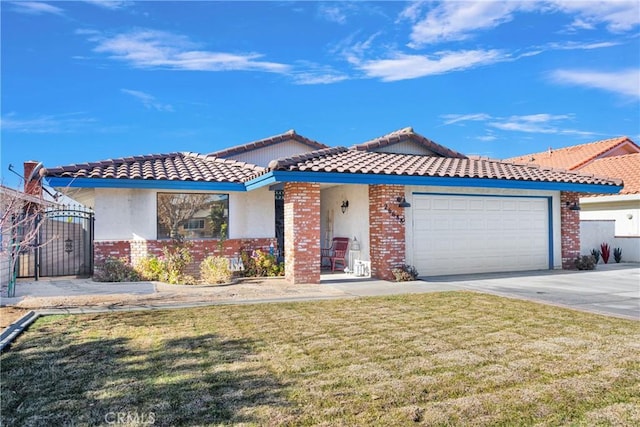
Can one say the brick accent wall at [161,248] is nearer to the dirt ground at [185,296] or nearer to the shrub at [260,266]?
the shrub at [260,266]

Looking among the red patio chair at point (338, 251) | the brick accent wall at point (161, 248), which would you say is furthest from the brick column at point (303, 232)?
the red patio chair at point (338, 251)

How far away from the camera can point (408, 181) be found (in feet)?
40.8

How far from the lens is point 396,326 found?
7.07 m

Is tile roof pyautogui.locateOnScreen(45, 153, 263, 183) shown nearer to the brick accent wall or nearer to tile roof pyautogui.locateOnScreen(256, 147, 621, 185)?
tile roof pyautogui.locateOnScreen(256, 147, 621, 185)

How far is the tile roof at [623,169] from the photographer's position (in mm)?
19641

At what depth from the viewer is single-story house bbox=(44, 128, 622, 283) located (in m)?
12.1

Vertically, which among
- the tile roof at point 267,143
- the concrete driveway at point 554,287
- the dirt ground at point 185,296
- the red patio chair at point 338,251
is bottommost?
the concrete driveway at point 554,287

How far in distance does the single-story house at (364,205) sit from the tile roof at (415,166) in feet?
0.16

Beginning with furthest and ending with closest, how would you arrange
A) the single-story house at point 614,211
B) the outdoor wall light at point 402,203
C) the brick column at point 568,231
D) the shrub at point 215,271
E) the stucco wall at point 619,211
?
the stucco wall at point 619,211, the single-story house at point 614,211, the brick column at point 568,231, the outdoor wall light at point 402,203, the shrub at point 215,271

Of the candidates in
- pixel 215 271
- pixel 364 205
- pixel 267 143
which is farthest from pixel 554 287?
pixel 267 143

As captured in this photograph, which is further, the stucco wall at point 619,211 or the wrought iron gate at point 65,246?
the stucco wall at point 619,211

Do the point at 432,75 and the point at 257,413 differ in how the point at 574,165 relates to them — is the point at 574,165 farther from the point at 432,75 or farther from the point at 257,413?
the point at 257,413

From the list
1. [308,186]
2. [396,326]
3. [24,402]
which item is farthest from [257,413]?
[308,186]

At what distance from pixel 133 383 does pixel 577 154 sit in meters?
29.8
